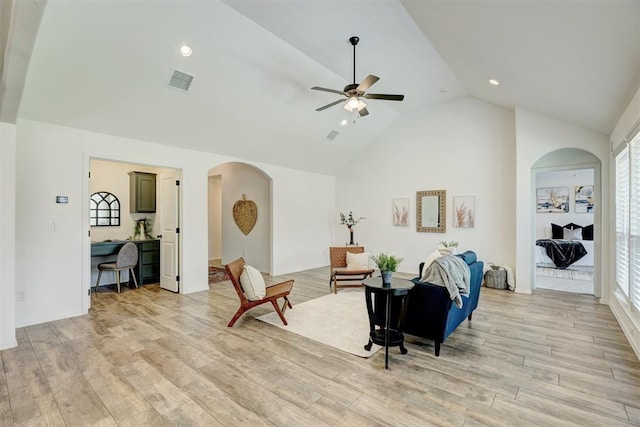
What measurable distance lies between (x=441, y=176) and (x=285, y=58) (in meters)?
4.37

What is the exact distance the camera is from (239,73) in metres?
4.31

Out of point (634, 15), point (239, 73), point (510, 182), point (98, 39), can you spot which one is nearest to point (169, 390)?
point (98, 39)

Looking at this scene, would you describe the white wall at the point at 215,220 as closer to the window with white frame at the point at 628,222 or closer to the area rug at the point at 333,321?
the area rug at the point at 333,321

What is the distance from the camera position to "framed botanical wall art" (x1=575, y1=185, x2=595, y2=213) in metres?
7.87

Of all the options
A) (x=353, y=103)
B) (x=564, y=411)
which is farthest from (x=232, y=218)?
(x=564, y=411)

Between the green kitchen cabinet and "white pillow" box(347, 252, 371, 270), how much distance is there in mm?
4516

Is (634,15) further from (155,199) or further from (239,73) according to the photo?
(155,199)

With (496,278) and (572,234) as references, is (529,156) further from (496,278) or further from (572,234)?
(572,234)

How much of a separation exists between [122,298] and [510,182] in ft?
24.9

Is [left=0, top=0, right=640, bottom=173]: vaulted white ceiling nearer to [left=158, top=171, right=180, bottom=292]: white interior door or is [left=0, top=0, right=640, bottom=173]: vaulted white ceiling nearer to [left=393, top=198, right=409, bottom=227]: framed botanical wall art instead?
[left=158, top=171, right=180, bottom=292]: white interior door

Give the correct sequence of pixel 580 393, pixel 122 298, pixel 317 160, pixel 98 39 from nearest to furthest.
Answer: pixel 580 393
pixel 98 39
pixel 122 298
pixel 317 160

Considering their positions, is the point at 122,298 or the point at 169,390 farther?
the point at 122,298

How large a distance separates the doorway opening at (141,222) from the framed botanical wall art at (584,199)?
9.96 metres

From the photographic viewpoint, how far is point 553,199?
8.30 m
